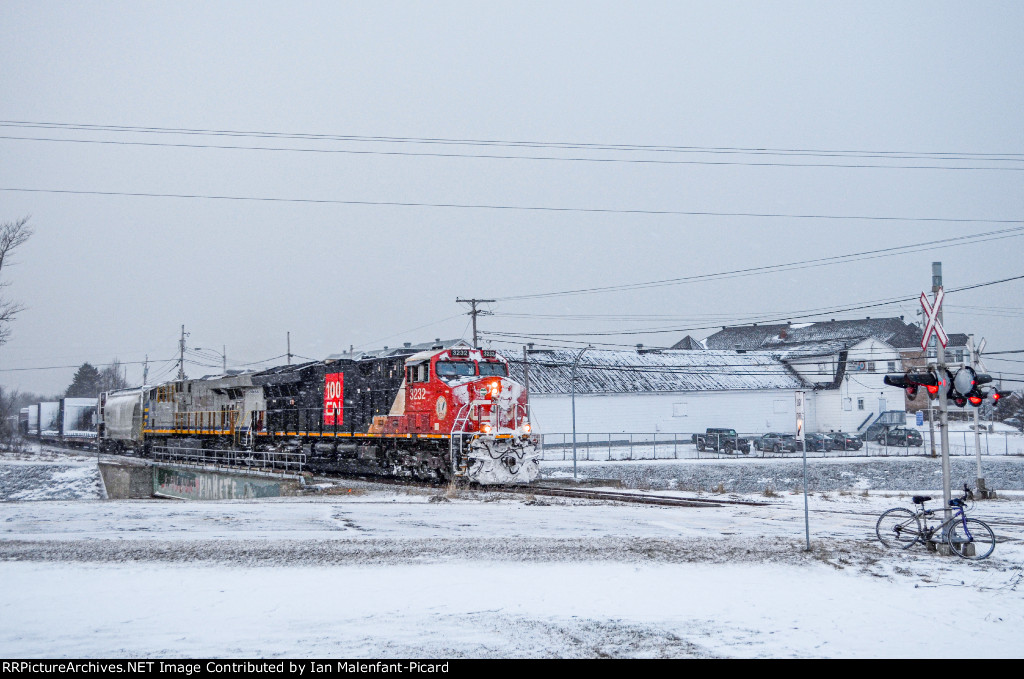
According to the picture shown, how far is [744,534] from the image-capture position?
1622 centimetres

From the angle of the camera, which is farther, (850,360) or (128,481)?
(850,360)

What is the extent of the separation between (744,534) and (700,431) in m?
48.7

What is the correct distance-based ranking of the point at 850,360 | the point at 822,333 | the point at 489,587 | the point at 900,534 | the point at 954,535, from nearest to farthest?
the point at 489,587
the point at 954,535
the point at 900,534
the point at 850,360
the point at 822,333

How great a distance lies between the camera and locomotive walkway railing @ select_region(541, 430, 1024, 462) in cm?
5184

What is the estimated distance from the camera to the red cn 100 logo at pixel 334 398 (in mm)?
31078

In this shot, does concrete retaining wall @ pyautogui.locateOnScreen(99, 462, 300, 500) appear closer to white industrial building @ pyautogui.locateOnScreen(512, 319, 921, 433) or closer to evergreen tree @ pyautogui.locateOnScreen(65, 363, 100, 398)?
white industrial building @ pyautogui.locateOnScreen(512, 319, 921, 433)

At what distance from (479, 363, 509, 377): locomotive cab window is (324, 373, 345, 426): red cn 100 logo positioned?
6.82 meters

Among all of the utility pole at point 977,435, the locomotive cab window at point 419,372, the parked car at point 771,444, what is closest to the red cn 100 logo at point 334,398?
the locomotive cab window at point 419,372

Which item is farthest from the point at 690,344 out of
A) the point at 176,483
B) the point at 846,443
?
the point at 176,483

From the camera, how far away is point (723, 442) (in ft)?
182

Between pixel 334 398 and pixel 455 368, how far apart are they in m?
7.20

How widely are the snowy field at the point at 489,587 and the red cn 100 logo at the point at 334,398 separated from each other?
11.9 meters

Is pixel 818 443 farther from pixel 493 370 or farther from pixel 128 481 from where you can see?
pixel 128 481
